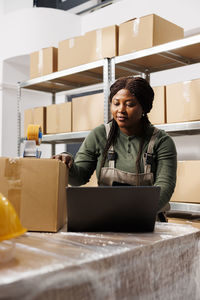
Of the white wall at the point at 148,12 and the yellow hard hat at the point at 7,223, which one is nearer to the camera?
the yellow hard hat at the point at 7,223

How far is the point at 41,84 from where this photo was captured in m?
3.57

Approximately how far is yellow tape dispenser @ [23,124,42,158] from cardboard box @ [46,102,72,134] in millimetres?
1998

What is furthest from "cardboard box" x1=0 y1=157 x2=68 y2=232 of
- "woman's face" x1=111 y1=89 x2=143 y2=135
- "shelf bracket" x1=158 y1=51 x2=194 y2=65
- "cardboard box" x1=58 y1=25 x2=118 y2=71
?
"cardboard box" x1=58 y1=25 x2=118 y2=71

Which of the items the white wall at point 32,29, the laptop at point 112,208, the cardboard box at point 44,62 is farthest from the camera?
the white wall at point 32,29

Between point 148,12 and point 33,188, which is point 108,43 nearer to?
point 148,12

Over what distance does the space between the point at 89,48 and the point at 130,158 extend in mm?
Answer: 1598

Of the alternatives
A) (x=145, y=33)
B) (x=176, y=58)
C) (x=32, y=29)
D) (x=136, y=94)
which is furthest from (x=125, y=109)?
(x=32, y=29)

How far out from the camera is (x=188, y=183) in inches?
90.7

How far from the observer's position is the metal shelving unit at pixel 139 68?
2364 millimetres

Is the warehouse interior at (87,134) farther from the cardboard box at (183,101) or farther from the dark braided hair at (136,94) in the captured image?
the dark braided hair at (136,94)

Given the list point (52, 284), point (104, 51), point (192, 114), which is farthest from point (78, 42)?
point (52, 284)

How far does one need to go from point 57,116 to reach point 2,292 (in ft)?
8.94

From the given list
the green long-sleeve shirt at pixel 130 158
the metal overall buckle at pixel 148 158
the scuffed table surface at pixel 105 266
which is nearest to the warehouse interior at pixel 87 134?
the scuffed table surface at pixel 105 266

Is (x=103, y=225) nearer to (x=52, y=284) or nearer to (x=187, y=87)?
(x=52, y=284)
